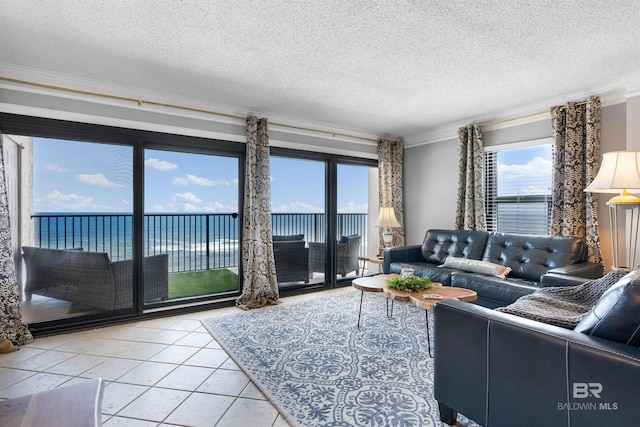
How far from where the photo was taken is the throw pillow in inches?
137

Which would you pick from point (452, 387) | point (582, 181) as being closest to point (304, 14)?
point (452, 387)

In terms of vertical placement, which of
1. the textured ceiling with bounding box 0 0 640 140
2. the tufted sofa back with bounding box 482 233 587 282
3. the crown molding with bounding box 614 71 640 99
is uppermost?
the textured ceiling with bounding box 0 0 640 140

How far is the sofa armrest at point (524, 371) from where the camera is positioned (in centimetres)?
115

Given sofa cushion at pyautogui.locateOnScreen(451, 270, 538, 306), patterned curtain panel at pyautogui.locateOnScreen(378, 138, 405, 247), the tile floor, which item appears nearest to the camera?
the tile floor

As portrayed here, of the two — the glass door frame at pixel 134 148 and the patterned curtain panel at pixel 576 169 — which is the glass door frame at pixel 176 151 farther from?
the patterned curtain panel at pixel 576 169

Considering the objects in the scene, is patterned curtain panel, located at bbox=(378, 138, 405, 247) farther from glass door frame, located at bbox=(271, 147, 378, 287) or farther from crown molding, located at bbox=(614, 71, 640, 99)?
crown molding, located at bbox=(614, 71, 640, 99)

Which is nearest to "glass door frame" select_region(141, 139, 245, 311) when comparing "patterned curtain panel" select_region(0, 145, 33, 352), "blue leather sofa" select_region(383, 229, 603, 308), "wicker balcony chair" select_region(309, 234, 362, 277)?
"patterned curtain panel" select_region(0, 145, 33, 352)

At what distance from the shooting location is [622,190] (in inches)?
112

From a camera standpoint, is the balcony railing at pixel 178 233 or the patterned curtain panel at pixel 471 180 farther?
the patterned curtain panel at pixel 471 180

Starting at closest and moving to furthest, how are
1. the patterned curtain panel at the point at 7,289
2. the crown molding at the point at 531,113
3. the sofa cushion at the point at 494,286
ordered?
the patterned curtain panel at the point at 7,289 < the sofa cushion at the point at 494,286 < the crown molding at the point at 531,113

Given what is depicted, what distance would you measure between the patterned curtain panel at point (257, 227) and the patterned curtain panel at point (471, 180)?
2598mm

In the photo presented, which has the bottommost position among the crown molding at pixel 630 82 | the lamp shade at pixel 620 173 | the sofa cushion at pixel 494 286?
the sofa cushion at pixel 494 286

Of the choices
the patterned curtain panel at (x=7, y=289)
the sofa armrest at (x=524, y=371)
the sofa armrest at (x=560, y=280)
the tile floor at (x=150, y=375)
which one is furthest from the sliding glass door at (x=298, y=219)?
the sofa armrest at (x=524, y=371)

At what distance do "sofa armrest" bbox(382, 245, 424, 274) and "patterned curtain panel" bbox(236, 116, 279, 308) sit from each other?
1.47 metres
